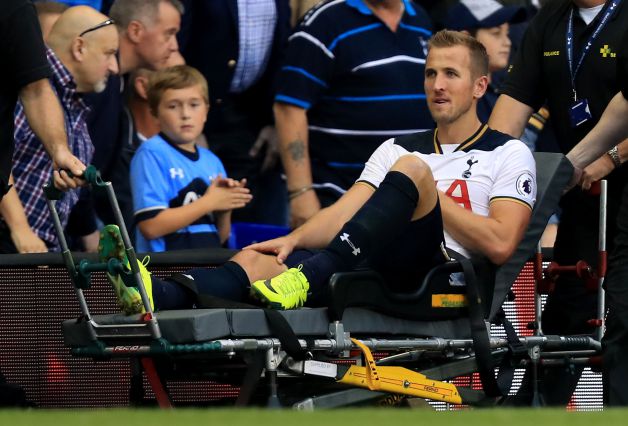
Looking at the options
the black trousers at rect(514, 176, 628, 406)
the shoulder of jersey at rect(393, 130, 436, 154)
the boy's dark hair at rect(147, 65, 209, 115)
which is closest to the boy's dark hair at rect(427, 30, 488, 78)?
the shoulder of jersey at rect(393, 130, 436, 154)

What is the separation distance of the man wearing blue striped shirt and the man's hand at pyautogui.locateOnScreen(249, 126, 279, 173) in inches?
20.9

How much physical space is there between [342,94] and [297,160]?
0.50 meters

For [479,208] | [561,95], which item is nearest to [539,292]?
[479,208]

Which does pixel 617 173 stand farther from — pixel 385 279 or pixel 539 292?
pixel 385 279

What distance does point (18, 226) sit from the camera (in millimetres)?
8547

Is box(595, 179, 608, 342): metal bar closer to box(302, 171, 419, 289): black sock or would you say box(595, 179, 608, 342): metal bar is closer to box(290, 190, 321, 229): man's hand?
box(302, 171, 419, 289): black sock

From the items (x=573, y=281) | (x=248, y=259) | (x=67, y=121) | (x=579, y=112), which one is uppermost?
(x=579, y=112)

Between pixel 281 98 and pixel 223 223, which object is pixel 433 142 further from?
pixel 281 98

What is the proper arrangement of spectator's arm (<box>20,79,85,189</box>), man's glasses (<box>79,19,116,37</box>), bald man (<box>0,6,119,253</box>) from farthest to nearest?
man's glasses (<box>79,19,116,37</box>) < bald man (<box>0,6,119,253</box>) < spectator's arm (<box>20,79,85,189</box>)

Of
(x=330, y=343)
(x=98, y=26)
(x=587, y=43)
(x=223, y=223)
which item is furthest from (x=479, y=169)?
(x=98, y=26)

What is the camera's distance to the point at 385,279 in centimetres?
718

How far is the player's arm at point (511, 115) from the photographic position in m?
8.23

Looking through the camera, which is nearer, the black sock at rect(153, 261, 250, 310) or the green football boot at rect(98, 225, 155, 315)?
the green football boot at rect(98, 225, 155, 315)

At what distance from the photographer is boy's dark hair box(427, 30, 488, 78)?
26.2 feet
